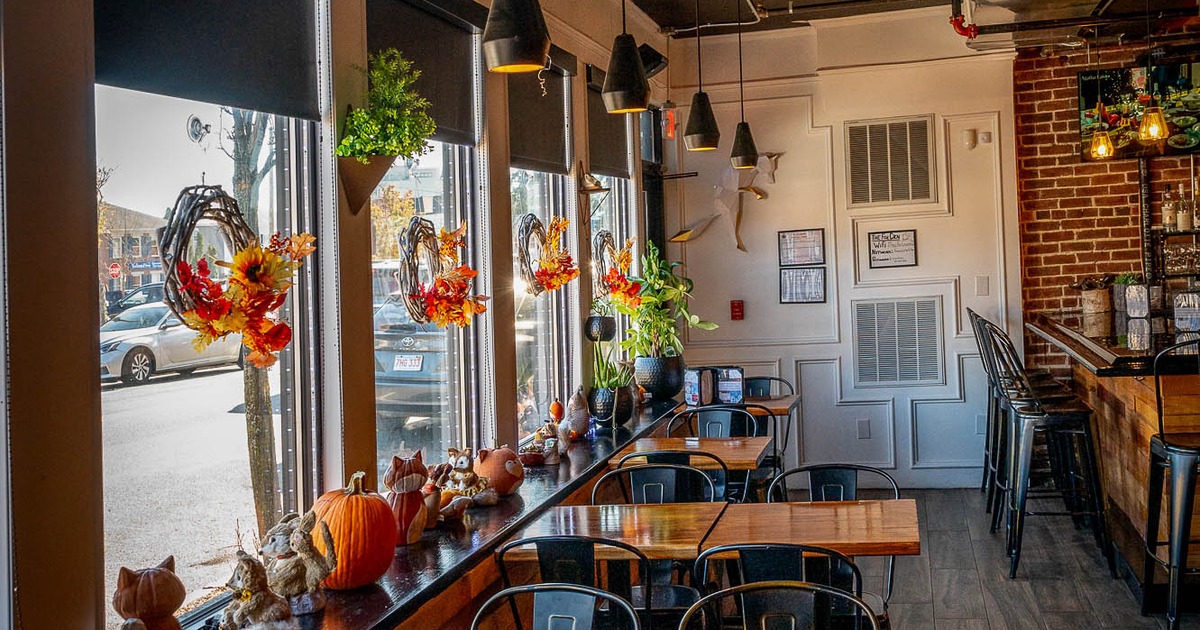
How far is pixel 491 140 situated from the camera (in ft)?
15.1

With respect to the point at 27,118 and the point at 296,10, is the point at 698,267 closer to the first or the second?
the point at 296,10

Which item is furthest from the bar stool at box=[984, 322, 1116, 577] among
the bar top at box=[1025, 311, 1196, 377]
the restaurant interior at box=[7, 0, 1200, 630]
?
the bar top at box=[1025, 311, 1196, 377]

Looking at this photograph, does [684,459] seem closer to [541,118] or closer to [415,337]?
[415,337]

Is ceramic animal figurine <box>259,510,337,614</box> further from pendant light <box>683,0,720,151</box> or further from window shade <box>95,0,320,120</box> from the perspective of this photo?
pendant light <box>683,0,720,151</box>

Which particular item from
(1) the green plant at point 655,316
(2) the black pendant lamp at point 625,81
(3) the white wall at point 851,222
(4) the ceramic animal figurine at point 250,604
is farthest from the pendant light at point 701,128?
(4) the ceramic animal figurine at point 250,604

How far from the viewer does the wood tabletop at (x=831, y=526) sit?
125 inches

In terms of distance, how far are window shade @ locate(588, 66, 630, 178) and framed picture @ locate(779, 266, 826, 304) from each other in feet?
5.20

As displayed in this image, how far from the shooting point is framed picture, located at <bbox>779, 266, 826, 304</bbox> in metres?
7.84

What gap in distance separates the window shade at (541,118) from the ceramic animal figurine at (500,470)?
1.52m

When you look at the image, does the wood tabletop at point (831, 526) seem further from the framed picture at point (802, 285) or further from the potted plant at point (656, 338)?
the framed picture at point (802, 285)

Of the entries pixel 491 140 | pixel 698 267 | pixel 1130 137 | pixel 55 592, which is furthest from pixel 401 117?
pixel 1130 137

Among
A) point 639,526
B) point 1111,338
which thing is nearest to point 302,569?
point 639,526

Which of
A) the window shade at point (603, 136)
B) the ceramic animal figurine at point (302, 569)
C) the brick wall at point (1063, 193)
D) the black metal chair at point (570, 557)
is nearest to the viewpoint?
the ceramic animal figurine at point (302, 569)

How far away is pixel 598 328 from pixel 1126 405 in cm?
266
